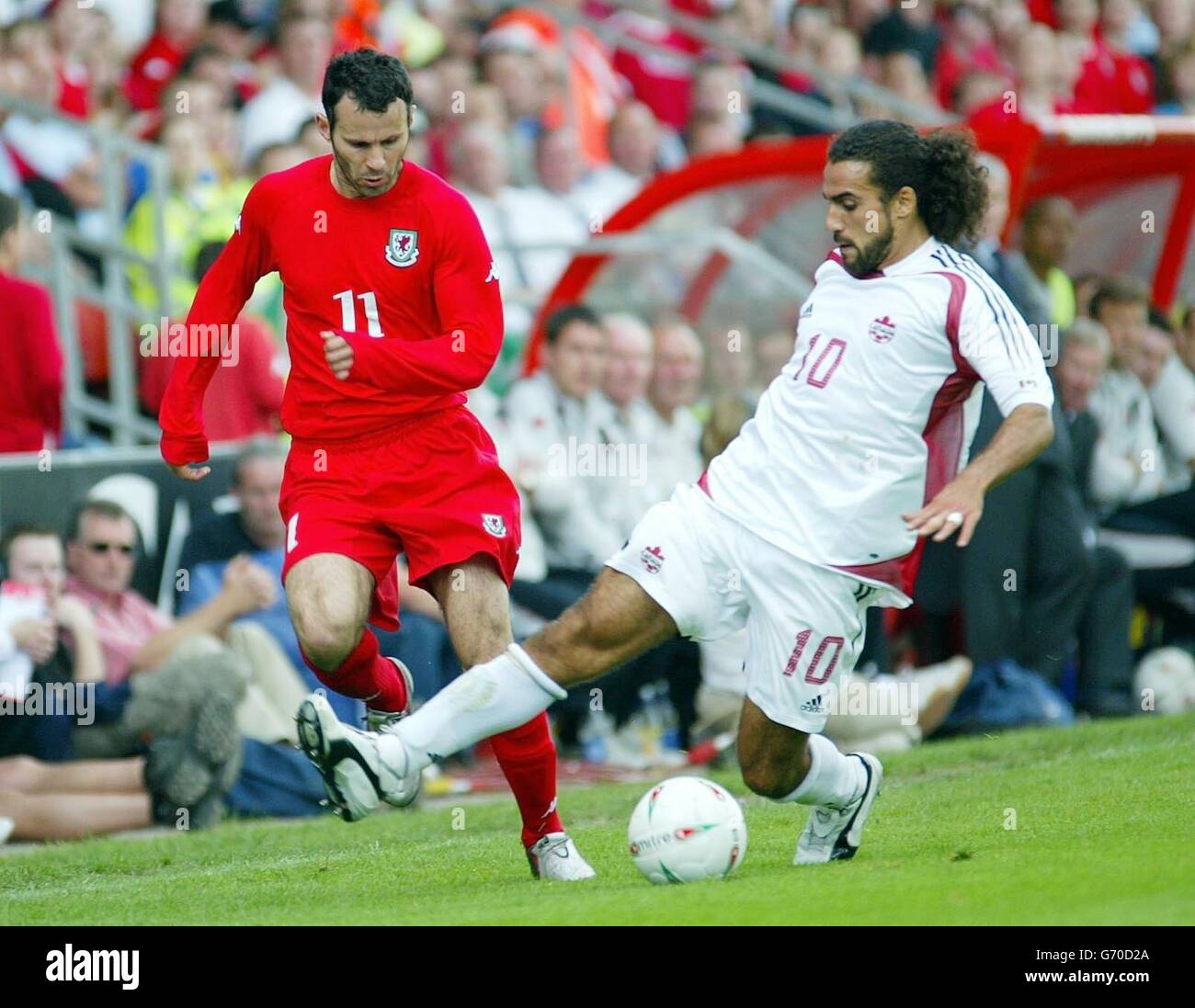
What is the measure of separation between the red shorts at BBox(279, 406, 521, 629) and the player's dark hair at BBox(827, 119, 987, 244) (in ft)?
5.43

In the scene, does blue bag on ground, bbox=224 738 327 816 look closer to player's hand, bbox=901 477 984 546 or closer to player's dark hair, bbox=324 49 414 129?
player's dark hair, bbox=324 49 414 129

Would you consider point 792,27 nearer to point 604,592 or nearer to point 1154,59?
point 1154,59

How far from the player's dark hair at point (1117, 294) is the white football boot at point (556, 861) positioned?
7.85 metres

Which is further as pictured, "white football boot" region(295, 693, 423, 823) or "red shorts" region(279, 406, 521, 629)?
"red shorts" region(279, 406, 521, 629)

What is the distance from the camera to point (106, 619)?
10438 millimetres

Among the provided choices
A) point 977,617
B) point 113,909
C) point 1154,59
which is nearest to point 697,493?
point 113,909

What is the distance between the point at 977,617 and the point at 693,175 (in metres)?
3.75

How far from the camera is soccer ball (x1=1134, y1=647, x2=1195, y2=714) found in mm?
12602

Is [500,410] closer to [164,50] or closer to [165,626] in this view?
[165,626]

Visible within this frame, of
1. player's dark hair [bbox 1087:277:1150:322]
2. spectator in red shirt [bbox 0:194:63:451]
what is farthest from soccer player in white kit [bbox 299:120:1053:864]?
player's dark hair [bbox 1087:277:1150:322]

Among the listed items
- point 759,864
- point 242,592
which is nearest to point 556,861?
point 759,864

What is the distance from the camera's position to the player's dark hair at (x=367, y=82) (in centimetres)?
699

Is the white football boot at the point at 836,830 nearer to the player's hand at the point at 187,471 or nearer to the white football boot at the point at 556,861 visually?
the white football boot at the point at 556,861

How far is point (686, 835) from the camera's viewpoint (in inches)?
270
